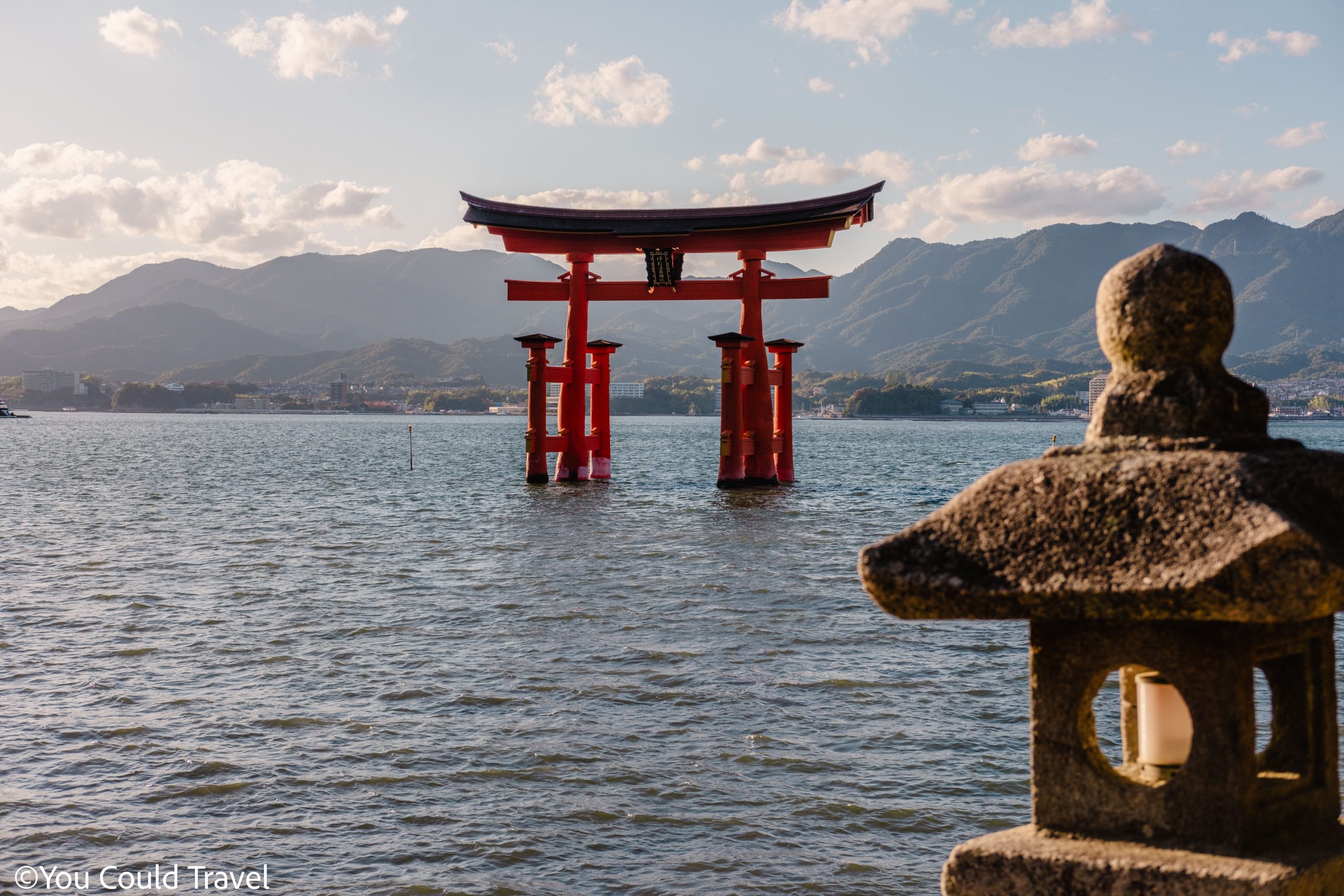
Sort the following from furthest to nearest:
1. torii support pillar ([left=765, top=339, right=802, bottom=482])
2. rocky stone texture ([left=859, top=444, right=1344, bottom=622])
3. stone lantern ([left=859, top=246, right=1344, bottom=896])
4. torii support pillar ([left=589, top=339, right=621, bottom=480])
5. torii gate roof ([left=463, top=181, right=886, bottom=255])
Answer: torii support pillar ([left=589, top=339, right=621, bottom=480]) < torii support pillar ([left=765, top=339, right=802, bottom=482]) < torii gate roof ([left=463, top=181, right=886, bottom=255]) < stone lantern ([left=859, top=246, right=1344, bottom=896]) < rocky stone texture ([left=859, top=444, right=1344, bottom=622])

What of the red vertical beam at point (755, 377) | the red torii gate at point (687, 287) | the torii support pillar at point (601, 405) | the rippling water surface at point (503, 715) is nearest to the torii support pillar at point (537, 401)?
the red torii gate at point (687, 287)

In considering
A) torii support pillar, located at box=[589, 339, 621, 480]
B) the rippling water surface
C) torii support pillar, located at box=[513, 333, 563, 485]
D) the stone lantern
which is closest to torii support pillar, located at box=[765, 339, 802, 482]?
torii support pillar, located at box=[589, 339, 621, 480]

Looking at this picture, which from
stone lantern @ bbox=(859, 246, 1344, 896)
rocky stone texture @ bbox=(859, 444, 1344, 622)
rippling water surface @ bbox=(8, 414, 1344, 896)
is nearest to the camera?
rocky stone texture @ bbox=(859, 444, 1344, 622)

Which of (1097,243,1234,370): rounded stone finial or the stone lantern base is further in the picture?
(1097,243,1234,370): rounded stone finial

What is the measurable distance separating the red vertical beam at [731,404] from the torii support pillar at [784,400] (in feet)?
7.44

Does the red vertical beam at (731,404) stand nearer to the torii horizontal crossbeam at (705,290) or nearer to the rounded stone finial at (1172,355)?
the torii horizontal crossbeam at (705,290)

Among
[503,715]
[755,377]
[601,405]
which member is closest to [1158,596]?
[503,715]

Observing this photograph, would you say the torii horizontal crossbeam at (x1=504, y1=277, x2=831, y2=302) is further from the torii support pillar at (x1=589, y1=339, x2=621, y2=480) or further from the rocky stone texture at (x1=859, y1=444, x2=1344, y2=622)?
the rocky stone texture at (x1=859, y1=444, x2=1344, y2=622)

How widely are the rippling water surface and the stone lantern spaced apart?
4188 mm

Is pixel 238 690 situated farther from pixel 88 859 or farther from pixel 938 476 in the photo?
pixel 938 476

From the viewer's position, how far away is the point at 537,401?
109 feet

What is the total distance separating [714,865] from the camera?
670 cm

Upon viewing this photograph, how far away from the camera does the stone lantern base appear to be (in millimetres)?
2326

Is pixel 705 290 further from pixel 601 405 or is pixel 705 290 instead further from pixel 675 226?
pixel 601 405
